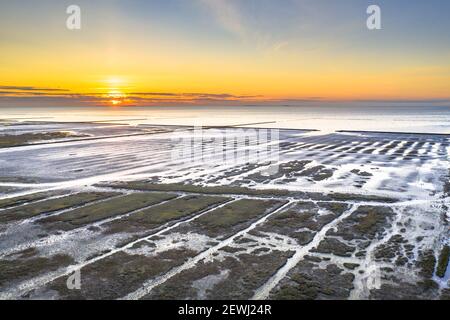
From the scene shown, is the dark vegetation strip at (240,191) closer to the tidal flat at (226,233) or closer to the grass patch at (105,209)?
the tidal flat at (226,233)

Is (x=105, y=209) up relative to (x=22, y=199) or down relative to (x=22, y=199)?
down

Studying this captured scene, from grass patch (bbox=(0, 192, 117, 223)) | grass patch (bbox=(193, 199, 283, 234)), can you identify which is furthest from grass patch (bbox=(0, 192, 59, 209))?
grass patch (bbox=(193, 199, 283, 234))

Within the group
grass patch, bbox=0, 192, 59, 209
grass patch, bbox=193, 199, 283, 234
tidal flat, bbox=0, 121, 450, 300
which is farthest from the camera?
grass patch, bbox=0, 192, 59, 209

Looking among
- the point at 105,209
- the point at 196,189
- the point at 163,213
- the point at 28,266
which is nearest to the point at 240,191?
the point at 196,189

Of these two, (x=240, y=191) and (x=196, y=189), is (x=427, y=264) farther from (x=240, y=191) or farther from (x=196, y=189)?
(x=196, y=189)

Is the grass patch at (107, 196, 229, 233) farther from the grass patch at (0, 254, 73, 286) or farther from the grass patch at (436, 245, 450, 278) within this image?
the grass patch at (436, 245, 450, 278)

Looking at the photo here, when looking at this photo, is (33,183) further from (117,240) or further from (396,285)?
(396,285)
